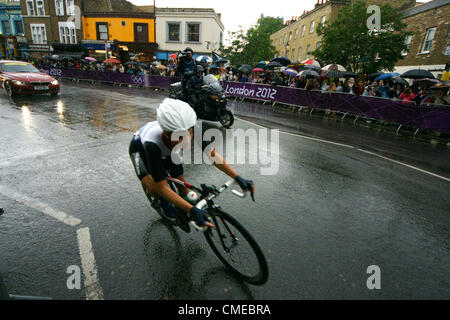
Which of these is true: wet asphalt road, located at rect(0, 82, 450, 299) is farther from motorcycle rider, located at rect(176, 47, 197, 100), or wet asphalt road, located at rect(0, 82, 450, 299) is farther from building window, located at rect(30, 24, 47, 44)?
building window, located at rect(30, 24, 47, 44)

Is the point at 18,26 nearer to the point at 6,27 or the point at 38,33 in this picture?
the point at 6,27

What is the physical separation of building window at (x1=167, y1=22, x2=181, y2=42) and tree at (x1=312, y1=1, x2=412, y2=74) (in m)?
22.0

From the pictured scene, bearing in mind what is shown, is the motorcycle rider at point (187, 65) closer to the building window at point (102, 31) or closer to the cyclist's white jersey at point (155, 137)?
the cyclist's white jersey at point (155, 137)

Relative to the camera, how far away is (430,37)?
68.8ft

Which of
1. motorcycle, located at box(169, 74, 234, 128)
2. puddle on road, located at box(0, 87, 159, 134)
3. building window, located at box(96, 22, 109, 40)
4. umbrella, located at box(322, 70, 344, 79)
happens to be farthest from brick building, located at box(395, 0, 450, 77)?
building window, located at box(96, 22, 109, 40)

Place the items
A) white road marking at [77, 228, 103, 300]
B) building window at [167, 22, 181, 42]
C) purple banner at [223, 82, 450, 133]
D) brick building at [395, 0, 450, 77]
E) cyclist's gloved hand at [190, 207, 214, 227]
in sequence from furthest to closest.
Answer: building window at [167, 22, 181, 42], brick building at [395, 0, 450, 77], purple banner at [223, 82, 450, 133], white road marking at [77, 228, 103, 300], cyclist's gloved hand at [190, 207, 214, 227]

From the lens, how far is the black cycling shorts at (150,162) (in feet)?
7.54

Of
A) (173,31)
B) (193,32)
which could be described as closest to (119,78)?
(173,31)

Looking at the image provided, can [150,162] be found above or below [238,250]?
above

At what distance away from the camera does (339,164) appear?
588 cm

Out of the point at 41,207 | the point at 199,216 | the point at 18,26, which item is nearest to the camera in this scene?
the point at 199,216

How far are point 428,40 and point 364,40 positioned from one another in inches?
373

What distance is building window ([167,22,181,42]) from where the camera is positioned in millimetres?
32688

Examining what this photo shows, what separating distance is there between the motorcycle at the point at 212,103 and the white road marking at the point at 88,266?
6511mm
